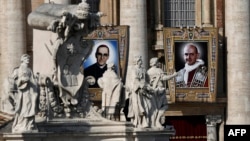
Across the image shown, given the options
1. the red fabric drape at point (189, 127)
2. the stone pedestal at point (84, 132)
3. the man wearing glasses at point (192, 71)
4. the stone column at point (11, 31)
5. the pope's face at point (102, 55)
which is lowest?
the red fabric drape at point (189, 127)

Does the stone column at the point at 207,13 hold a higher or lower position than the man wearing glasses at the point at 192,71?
higher

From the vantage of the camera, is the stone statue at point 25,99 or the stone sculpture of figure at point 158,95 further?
the stone sculpture of figure at point 158,95

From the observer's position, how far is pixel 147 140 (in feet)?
154

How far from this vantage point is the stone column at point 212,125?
83963 millimetres

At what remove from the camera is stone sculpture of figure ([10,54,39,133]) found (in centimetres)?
4434

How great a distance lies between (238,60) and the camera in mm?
84062

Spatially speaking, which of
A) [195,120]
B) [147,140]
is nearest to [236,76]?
[195,120]

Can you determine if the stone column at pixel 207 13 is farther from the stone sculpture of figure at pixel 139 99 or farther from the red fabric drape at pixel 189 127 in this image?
the stone sculpture of figure at pixel 139 99

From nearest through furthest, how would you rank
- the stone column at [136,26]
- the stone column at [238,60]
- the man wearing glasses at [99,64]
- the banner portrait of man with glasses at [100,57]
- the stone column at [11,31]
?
the man wearing glasses at [99,64] < the banner portrait of man with glasses at [100,57] < the stone column at [11,31] < the stone column at [136,26] < the stone column at [238,60]

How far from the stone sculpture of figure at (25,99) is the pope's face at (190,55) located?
129 feet

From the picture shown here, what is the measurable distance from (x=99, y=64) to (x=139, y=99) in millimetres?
33217

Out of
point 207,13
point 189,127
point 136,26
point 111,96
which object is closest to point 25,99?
point 111,96

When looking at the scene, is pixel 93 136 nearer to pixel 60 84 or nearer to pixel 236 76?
pixel 60 84

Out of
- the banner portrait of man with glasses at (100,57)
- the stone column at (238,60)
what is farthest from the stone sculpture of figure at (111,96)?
the stone column at (238,60)
